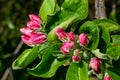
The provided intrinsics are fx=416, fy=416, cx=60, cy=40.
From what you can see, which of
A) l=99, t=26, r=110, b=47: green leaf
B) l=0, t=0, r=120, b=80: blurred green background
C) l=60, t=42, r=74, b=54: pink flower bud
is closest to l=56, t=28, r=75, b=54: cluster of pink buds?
l=60, t=42, r=74, b=54: pink flower bud

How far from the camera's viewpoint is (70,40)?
61.2 inches

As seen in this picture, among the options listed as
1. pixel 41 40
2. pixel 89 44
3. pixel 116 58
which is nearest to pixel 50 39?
pixel 41 40

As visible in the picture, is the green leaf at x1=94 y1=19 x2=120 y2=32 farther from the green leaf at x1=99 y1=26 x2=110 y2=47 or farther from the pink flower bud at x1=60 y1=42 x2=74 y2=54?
the pink flower bud at x1=60 y1=42 x2=74 y2=54

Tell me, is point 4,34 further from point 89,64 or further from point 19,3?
point 89,64

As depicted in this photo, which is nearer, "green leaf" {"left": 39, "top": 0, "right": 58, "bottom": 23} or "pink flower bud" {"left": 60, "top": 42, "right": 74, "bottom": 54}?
"pink flower bud" {"left": 60, "top": 42, "right": 74, "bottom": 54}

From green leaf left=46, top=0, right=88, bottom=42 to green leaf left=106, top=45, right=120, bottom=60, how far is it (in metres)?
0.16

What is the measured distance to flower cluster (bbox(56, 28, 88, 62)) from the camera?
1.53 meters

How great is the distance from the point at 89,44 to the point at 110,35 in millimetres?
134

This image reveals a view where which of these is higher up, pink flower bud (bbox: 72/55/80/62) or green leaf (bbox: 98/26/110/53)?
green leaf (bbox: 98/26/110/53)

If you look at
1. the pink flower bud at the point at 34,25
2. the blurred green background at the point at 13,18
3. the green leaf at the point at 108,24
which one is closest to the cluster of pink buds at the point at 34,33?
the pink flower bud at the point at 34,25

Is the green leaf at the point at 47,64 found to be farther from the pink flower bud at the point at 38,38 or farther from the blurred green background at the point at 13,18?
the blurred green background at the point at 13,18

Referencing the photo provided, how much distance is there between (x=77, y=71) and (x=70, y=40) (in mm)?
139

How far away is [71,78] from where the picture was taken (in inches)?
63.0

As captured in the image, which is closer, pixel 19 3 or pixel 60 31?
pixel 60 31
